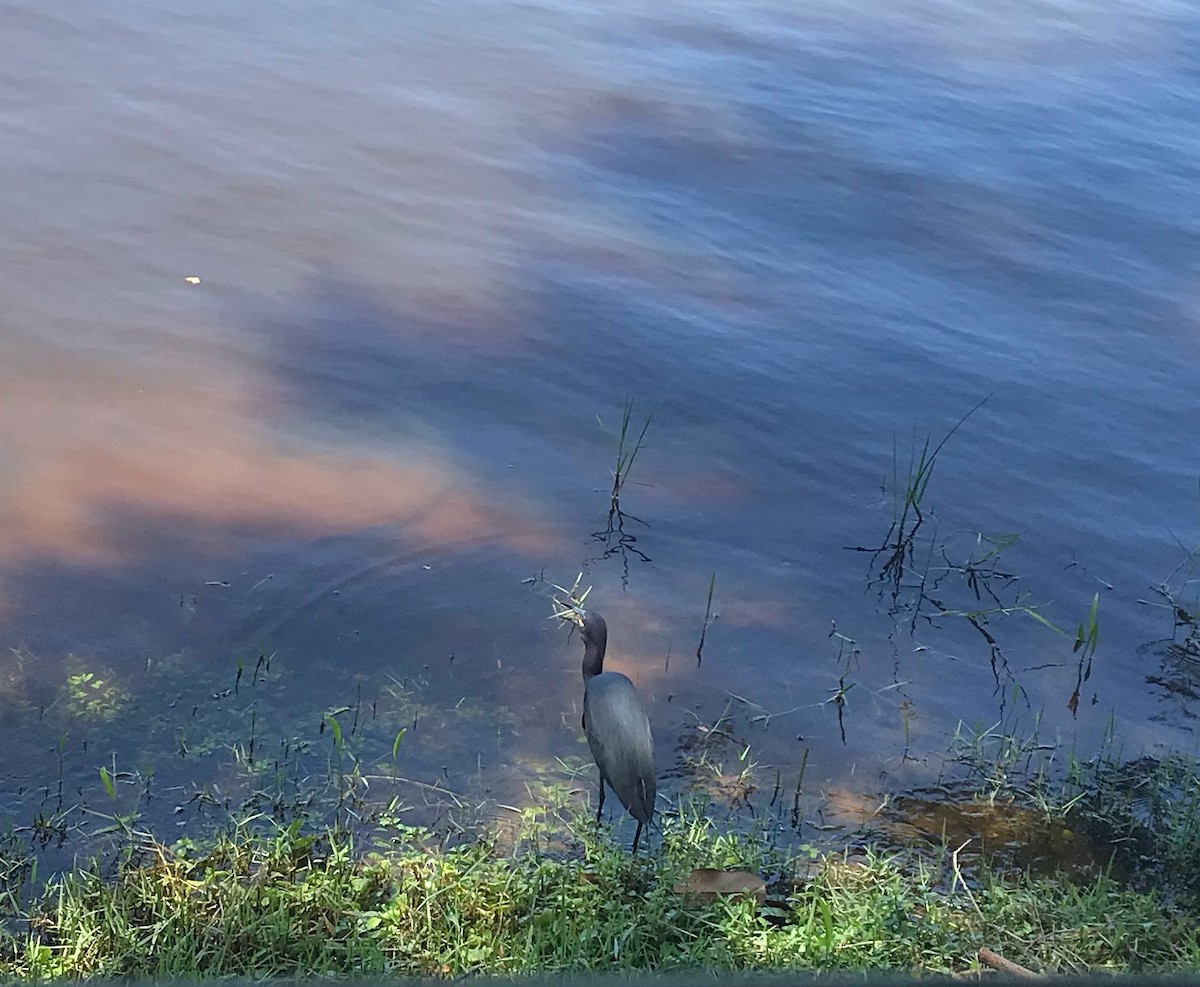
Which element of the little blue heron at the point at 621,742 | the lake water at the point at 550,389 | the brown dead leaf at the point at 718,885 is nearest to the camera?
the brown dead leaf at the point at 718,885

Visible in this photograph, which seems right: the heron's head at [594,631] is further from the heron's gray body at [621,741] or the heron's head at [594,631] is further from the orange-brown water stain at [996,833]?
the orange-brown water stain at [996,833]

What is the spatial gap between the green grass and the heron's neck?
73cm

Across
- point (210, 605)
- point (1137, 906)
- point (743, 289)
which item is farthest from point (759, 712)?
point (743, 289)

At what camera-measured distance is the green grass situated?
3.40m

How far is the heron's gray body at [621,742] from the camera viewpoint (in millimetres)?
3963

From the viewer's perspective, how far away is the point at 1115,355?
23.0 ft

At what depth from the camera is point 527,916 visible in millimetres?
3555

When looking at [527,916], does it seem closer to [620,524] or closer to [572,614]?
[572,614]

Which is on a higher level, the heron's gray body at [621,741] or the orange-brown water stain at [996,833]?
the heron's gray body at [621,741]

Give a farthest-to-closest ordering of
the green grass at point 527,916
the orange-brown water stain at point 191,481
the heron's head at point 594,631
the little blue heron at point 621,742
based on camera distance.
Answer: the orange-brown water stain at point 191,481
the heron's head at point 594,631
the little blue heron at point 621,742
the green grass at point 527,916

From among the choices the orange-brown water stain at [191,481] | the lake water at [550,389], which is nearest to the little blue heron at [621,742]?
the lake water at [550,389]

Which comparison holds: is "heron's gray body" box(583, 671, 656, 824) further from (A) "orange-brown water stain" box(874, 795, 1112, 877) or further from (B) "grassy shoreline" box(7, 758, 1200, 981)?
(A) "orange-brown water stain" box(874, 795, 1112, 877)

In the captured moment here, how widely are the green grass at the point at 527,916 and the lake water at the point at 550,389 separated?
41 centimetres

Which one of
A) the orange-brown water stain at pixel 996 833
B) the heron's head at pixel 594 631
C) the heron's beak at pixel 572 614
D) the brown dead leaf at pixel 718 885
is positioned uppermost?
the heron's head at pixel 594 631
